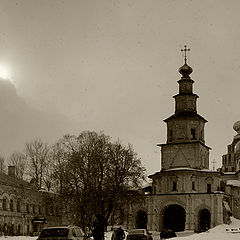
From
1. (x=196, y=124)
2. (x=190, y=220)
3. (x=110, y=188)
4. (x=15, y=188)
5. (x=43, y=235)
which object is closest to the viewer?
(x=43, y=235)

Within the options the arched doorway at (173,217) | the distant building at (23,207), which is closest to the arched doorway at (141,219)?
the arched doorway at (173,217)


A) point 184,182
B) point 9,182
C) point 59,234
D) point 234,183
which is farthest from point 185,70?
point 59,234

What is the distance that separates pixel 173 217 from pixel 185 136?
351 inches

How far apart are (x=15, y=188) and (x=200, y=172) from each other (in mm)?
20679

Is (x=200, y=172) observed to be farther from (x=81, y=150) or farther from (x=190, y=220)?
(x=81, y=150)

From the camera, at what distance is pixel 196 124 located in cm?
6341

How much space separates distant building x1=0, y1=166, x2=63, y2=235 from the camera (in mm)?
49312

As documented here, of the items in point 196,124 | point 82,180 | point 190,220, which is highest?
point 196,124

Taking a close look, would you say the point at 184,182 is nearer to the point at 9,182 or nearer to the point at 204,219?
the point at 204,219

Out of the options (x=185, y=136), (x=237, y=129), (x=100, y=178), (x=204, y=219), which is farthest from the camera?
(x=237, y=129)

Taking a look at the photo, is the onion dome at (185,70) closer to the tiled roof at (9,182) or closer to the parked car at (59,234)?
the tiled roof at (9,182)

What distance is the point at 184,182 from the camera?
200 feet

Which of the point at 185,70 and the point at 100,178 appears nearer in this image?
the point at 100,178

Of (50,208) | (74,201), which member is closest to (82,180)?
(74,201)
